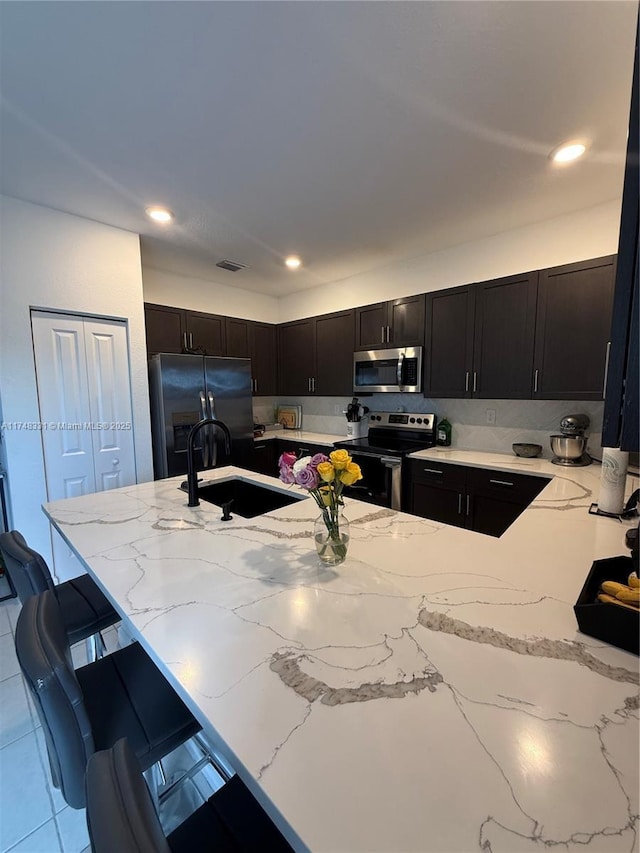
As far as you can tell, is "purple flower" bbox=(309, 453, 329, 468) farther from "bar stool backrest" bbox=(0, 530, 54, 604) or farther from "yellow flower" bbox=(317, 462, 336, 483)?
"bar stool backrest" bbox=(0, 530, 54, 604)

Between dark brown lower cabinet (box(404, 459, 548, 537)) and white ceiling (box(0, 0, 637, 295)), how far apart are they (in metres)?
1.83

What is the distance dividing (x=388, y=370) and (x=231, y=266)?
181 cm

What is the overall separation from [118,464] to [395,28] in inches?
115

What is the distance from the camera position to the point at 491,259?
9.30 ft

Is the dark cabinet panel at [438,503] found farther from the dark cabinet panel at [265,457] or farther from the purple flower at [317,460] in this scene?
the purple flower at [317,460]

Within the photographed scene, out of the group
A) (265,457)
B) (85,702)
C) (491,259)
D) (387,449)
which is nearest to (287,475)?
(85,702)

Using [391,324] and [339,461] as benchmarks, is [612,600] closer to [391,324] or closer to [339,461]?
[339,461]

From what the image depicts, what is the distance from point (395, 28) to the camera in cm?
120

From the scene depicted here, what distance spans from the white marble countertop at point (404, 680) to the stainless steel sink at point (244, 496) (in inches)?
31.0

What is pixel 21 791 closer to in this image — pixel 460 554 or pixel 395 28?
pixel 460 554

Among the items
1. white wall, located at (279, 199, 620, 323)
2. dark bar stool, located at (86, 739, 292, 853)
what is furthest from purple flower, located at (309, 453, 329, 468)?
white wall, located at (279, 199, 620, 323)

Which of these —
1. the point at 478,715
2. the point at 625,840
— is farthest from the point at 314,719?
the point at 625,840

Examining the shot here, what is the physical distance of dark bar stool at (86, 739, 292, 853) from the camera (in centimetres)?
45

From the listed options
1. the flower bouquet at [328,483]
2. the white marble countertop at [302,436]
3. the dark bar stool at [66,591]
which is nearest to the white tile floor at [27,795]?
the dark bar stool at [66,591]
